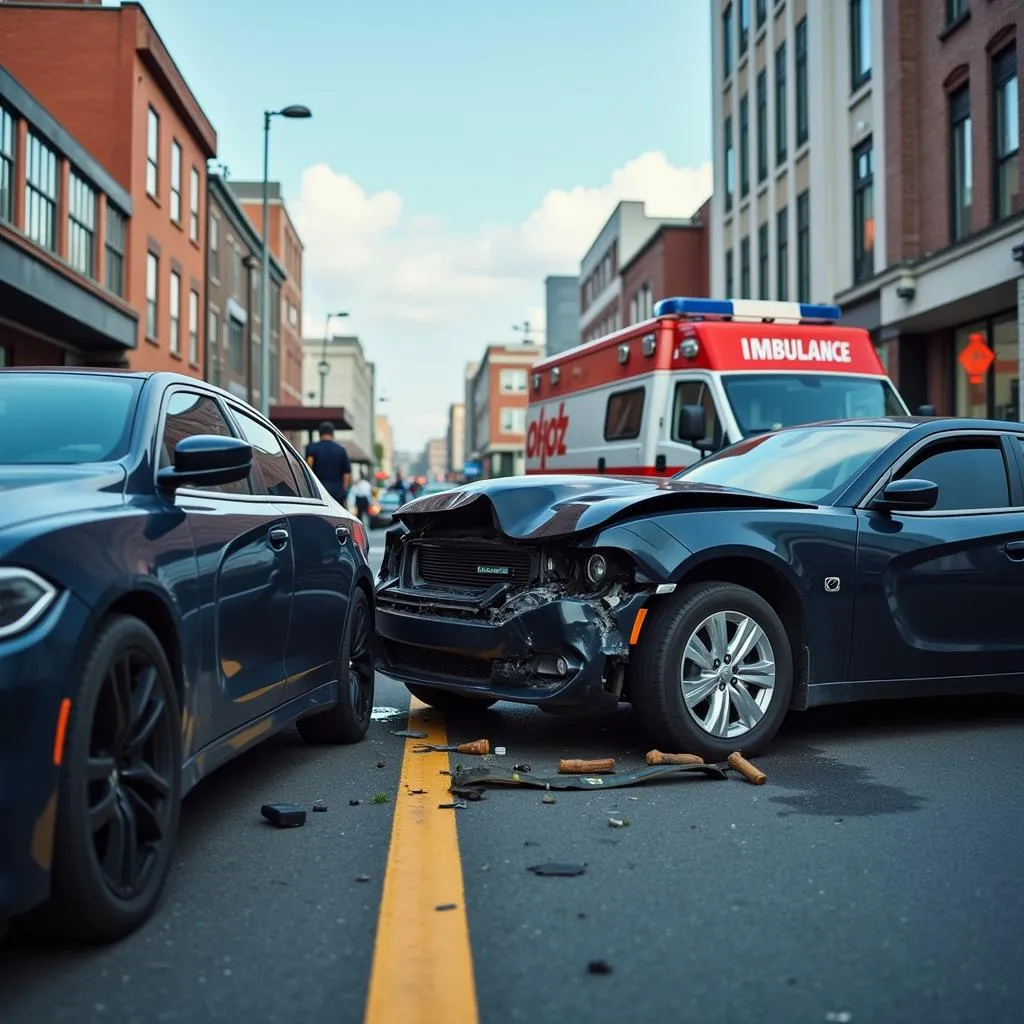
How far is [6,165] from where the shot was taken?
21094 millimetres

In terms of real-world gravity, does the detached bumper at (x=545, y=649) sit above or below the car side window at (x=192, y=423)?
below

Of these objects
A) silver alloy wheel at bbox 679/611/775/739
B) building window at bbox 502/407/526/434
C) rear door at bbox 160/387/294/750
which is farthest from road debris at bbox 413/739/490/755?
building window at bbox 502/407/526/434

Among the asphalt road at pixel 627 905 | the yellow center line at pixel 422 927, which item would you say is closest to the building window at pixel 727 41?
the asphalt road at pixel 627 905

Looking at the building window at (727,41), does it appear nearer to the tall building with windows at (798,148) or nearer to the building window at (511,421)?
the tall building with windows at (798,148)

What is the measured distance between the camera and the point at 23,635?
2756 millimetres

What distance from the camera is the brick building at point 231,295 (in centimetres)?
3928

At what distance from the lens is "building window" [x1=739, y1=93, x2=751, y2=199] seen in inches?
1352

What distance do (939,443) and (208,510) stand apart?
148 inches

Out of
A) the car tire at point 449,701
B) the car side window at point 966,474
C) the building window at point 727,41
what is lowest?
the car tire at point 449,701

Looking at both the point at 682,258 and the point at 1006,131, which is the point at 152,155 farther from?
the point at 1006,131

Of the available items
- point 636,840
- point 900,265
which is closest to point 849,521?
point 636,840

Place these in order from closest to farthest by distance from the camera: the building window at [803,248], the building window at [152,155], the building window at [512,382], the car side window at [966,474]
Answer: the car side window at [966,474] < the building window at [803,248] < the building window at [152,155] < the building window at [512,382]

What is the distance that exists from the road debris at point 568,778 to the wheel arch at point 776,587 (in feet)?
2.39

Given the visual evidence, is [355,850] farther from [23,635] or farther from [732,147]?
[732,147]
